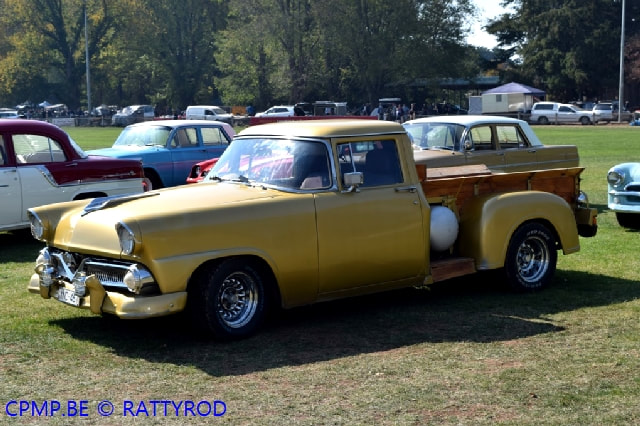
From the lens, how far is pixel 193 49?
86.5 meters

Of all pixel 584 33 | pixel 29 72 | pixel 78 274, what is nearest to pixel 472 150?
pixel 78 274

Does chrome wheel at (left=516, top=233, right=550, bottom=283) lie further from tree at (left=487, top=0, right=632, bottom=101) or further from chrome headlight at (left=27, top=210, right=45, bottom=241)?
tree at (left=487, top=0, right=632, bottom=101)

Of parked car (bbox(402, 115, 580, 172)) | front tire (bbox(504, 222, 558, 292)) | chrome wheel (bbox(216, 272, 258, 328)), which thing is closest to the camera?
chrome wheel (bbox(216, 272, 258, 328))

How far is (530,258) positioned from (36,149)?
6838 mm

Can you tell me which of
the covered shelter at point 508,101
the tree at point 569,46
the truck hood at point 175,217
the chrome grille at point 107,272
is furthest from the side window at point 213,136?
the tree at point 569,46

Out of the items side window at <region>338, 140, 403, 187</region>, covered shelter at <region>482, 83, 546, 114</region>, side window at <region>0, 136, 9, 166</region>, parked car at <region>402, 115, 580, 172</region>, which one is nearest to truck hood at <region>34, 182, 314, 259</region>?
side window at <region>338, 140, 403, 187</region>

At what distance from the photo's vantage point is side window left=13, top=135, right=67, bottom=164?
12.0 metres

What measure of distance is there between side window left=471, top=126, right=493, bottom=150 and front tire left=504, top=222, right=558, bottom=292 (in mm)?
5712

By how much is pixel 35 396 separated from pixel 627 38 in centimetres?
7766

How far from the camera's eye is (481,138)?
48.1 ft

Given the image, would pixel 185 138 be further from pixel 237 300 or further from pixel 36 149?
pixel 237 300

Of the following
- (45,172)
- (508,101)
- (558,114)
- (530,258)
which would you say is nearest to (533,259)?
(530,258)

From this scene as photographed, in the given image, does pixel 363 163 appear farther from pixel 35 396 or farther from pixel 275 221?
pixel 35 396

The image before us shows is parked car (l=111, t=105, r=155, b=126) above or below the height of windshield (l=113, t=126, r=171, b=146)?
below
